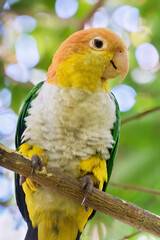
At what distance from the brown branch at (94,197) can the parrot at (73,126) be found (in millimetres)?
121

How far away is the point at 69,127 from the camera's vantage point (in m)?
2.73

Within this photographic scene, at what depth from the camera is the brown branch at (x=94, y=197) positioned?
7.75 feet

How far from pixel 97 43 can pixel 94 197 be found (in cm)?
128

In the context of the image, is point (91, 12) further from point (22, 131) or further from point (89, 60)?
point (22, 131)

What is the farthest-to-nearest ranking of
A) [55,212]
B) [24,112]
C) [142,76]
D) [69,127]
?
[142,76]
[24,112]
[55,212]
[69,127]

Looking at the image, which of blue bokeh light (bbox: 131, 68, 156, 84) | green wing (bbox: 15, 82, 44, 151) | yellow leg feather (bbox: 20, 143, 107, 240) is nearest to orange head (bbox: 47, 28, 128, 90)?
green wing (bbox: 15, 82, 44, 151)

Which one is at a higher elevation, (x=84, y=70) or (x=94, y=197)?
(x=84, y=70)

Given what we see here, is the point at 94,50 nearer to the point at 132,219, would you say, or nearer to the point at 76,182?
the point at 76,182

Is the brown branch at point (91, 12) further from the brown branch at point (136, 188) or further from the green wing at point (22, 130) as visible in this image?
the brown branch at point (136, 188)

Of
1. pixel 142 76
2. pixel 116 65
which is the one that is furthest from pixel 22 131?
pixel 142 76

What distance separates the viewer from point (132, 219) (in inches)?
97.0

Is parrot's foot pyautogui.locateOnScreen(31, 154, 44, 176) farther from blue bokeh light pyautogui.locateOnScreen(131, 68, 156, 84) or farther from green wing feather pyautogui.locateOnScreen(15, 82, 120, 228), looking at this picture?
blue bokeh light pyautogui.locateOnScreen(131, 68, 156, 84)

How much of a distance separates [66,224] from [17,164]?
0.84 m

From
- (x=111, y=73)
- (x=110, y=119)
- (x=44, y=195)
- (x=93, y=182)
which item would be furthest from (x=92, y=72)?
(x=44, y=195)
